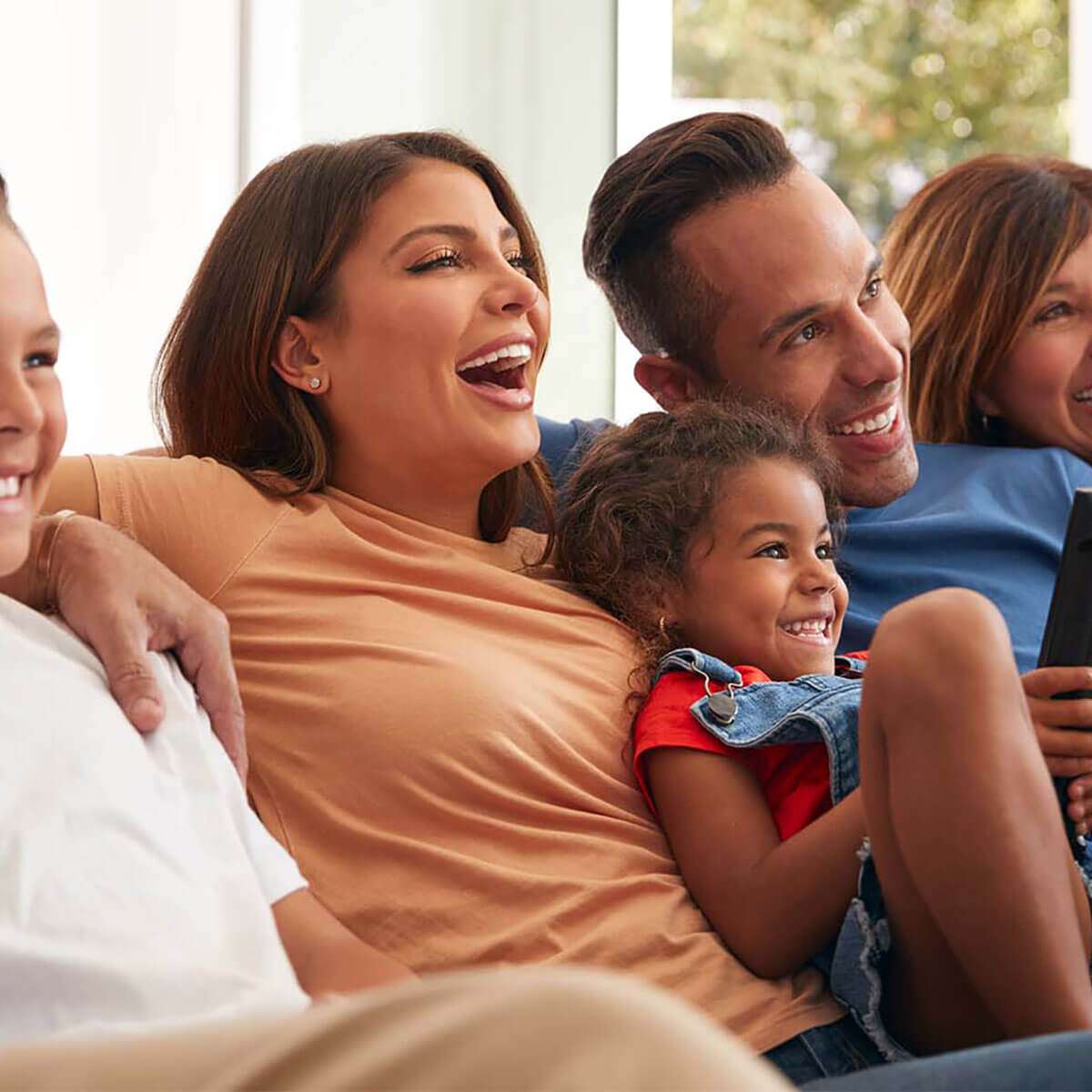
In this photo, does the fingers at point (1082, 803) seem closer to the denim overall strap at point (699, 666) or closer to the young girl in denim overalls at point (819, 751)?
the young girl in denim overalls at point (819, 751)

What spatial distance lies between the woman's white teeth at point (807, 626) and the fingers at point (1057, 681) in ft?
0.95

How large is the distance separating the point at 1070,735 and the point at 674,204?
92 centimetres

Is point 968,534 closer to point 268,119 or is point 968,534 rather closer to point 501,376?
point 501,376


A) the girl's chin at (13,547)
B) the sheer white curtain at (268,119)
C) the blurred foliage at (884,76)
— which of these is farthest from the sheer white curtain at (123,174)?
the blurred foliage at (884,76)

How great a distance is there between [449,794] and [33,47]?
5.27 feet

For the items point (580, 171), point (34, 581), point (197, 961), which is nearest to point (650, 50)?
point (580, 171)

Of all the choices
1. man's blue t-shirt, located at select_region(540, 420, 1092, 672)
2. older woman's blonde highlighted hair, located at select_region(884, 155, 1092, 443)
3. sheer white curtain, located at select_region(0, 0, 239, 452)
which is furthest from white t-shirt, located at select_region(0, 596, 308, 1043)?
sheer white curtain, located at select_region(0, 0, 239, 452)

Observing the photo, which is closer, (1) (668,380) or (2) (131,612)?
(2) (131,612)

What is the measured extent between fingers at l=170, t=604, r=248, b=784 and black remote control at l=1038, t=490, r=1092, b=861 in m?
0.63

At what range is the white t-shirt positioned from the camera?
963 millimetres

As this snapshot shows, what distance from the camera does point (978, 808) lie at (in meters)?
1.12

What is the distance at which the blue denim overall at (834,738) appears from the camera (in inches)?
49.3

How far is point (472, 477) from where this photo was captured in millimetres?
1632

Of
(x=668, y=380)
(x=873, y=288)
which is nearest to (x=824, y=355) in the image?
(x=873, y=288)
